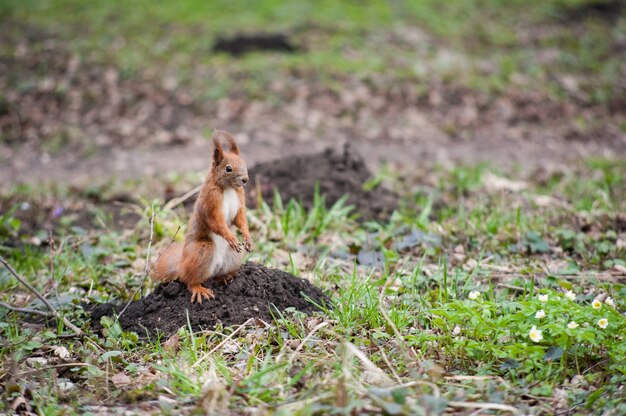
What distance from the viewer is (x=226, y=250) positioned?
11.3 feet

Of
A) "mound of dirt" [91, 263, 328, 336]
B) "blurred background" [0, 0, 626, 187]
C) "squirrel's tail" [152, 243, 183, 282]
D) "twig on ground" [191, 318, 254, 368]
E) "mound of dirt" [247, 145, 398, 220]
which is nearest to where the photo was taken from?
"twig on ground" [191, 318, 254, 368]

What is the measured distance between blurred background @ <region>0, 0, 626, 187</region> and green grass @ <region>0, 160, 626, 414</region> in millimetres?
2901

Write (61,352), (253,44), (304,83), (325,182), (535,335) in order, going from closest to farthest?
(535,335), (61,352), (325,182), (304,83), (253,44)

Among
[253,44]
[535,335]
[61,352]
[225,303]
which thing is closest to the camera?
[535,335]

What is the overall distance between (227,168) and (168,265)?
78cm

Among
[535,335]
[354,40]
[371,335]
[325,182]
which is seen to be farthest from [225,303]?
[354,40]

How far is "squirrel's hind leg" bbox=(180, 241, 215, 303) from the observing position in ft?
11.1

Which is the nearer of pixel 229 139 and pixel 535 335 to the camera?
pixel 535 335

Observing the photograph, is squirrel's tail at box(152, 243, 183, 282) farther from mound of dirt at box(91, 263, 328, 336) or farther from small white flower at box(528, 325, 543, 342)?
small white flower at box(528, 325, 543, 342)

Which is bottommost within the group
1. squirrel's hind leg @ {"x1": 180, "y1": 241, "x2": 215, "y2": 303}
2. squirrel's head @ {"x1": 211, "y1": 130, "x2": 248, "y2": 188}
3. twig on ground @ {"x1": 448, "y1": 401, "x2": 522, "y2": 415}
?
twig on ground @ {"x1": 448, "y1": 401, "x2": 522, "y2": 415}

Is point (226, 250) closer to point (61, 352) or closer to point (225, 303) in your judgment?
point (225, 303)

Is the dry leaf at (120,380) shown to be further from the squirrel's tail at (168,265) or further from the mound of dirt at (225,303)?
the squirrel's tail at (168,265)

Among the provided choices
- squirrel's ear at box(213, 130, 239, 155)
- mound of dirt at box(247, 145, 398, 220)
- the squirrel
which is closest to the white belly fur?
the squirrel

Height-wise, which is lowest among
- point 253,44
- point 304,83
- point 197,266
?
point 304,83
